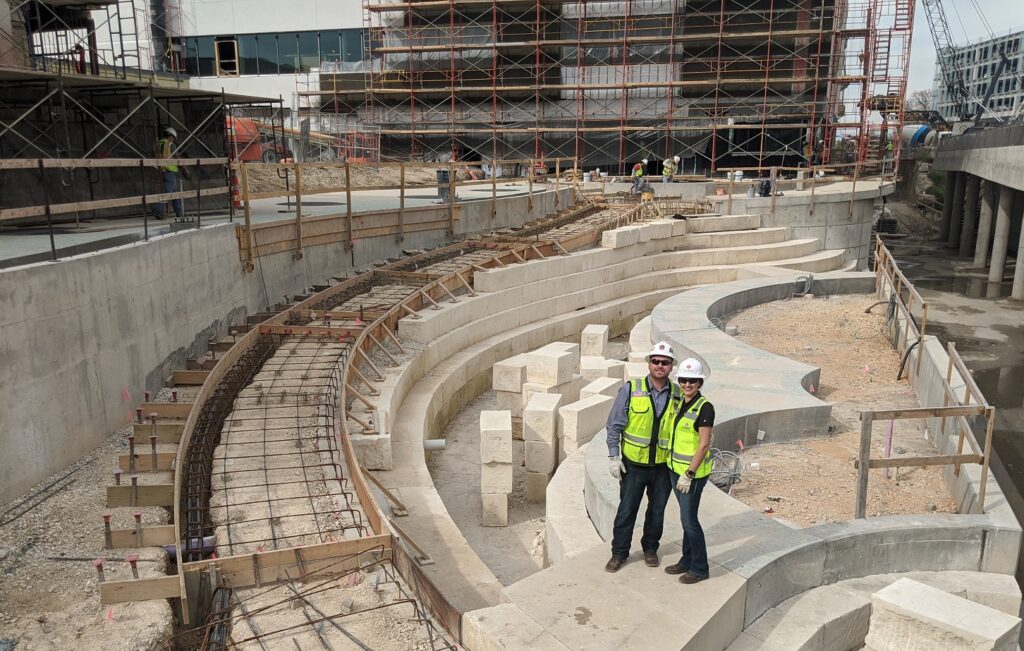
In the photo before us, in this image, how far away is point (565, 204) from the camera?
2688 centimetres

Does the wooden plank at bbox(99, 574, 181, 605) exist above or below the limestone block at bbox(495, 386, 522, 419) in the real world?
above

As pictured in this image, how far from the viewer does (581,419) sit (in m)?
9.83

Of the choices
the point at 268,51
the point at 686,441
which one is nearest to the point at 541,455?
the point at 686,441

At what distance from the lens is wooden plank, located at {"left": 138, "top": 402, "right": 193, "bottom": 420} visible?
8445mm

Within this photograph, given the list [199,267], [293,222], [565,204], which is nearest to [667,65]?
[565,204]

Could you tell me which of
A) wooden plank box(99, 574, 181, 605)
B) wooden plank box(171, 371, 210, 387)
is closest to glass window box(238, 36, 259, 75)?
wooden plank box(171, 371, 210, 387)

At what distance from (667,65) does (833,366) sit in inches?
1092

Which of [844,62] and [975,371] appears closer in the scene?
[975,371]

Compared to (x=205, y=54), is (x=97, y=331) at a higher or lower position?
lower

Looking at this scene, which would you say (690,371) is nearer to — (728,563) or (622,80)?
(728,563)

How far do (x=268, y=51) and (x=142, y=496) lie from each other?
126ft

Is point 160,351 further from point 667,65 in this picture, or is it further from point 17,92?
point 667,65

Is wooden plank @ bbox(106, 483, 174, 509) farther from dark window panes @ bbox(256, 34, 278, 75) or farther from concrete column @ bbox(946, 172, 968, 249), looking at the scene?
concrete column @ bbox(946, 172, 968, 249)

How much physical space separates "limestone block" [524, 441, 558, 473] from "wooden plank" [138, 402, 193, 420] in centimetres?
392
